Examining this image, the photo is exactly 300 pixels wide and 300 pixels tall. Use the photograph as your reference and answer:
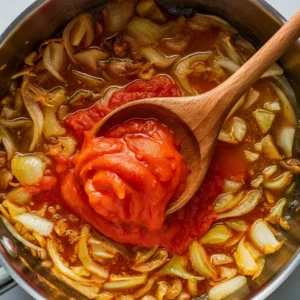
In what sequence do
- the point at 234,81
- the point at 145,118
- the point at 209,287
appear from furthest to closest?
the point at 209,287, the point at 145,118, the point at 234,81

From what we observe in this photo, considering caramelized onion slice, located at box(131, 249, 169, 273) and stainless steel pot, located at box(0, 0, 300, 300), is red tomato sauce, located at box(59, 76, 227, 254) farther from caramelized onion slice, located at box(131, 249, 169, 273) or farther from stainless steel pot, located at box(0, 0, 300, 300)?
stainless steel pot, located at box(0, 0, 300, 300)

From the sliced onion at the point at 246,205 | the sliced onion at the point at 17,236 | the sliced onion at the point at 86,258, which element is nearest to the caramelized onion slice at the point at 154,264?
the sliced onion at the point at 86,258

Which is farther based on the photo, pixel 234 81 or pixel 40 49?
pixel 40 49

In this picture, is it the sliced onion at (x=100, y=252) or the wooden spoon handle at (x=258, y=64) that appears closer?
the wooden spoon handle at (x=258, y=64)

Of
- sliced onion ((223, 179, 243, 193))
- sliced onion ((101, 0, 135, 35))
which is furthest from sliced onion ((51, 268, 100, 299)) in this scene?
sliced onion ((101, 0, 135, 35))

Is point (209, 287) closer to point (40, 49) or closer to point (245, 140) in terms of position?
point (245, 140)

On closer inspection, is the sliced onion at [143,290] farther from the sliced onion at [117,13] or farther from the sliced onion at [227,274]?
the sliced onion at [117,13]

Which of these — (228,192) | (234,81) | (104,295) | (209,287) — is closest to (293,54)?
(234,81)
